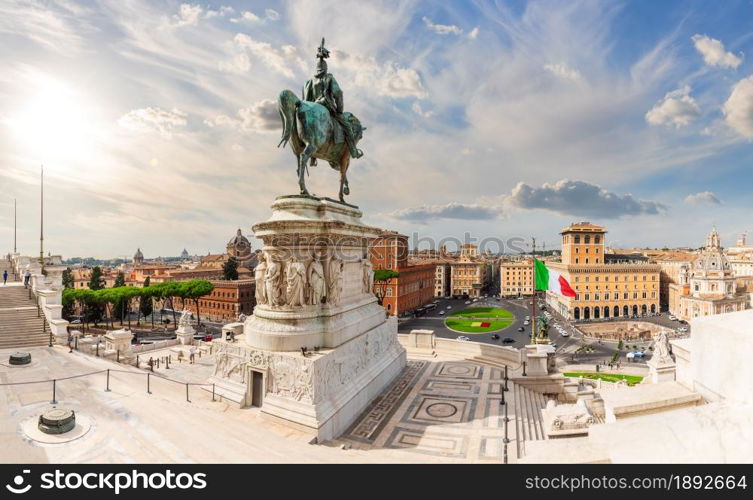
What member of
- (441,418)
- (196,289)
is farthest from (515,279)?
(441,418)

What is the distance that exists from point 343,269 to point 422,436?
21.7 ft

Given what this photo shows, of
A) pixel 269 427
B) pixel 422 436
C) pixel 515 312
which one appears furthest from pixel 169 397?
pixel 515 312

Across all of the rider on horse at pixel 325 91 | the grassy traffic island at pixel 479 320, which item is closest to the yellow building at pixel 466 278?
the grassy traffic island at pixel 479 320

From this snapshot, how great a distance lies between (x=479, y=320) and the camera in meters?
70.4

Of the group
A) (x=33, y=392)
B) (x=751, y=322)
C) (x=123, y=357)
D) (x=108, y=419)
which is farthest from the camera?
(x=123, y=357)

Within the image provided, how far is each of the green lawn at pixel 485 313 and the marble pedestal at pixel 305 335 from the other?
2555 inches

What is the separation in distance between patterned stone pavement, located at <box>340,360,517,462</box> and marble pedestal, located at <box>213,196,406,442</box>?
0.90m

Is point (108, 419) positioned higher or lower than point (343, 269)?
lower

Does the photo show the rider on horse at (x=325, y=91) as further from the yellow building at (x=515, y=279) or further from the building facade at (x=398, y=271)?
the yellow building at (x=515, y=279)

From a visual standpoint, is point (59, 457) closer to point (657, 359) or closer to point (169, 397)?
point (169, 397)

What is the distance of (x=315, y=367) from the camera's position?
37.7 feet

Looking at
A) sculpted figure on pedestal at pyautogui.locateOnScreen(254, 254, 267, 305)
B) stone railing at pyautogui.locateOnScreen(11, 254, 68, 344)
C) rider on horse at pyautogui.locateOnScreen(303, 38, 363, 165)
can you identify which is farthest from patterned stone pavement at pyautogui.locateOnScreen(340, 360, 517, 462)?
stone railing at pyautogui.locateOnScreen(11, 254, 68, 344)

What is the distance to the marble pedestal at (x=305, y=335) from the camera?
11688 mm

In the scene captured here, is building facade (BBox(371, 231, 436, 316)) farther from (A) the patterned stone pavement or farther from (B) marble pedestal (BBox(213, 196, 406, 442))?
(B) marble pedestal (BBox(213, 196, 406, 442))
